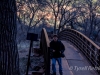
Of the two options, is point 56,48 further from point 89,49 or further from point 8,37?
point 89,49

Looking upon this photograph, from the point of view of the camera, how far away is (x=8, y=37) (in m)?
3.60

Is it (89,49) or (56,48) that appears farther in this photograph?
(89,49)

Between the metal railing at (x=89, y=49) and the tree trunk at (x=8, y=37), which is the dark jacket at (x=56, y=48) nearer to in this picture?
the metal railing at (x=89, y=49)

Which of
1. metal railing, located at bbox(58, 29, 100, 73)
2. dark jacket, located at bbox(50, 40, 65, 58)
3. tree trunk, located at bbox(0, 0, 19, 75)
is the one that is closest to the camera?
tree trunk, located at bbox(0, 0, 19, 75)

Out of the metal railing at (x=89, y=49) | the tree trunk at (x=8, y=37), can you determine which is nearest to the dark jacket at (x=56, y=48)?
the metal railing at (x=89, y=49)

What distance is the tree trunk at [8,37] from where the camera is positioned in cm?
348

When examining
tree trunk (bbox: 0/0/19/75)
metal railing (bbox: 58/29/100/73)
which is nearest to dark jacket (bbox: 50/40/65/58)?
metal railing (bbox: 58/29/100/73)

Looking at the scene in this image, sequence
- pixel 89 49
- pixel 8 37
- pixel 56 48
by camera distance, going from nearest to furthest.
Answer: pixel 8 37, pixel 56 48, pixel 89 49

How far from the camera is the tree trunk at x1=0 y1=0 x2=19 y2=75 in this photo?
3480 mm

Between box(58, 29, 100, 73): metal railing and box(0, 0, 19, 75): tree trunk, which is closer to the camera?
box(0, 0, 19, 75): tree trunk

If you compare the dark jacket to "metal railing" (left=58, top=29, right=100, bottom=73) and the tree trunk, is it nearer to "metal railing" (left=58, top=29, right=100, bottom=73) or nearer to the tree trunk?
"metal railing" (left=58, top=29, right=100, bottom=73)

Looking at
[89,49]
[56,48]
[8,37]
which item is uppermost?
[8,37]

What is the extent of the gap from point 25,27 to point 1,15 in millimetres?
27104

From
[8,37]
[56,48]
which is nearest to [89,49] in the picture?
[56,48]
